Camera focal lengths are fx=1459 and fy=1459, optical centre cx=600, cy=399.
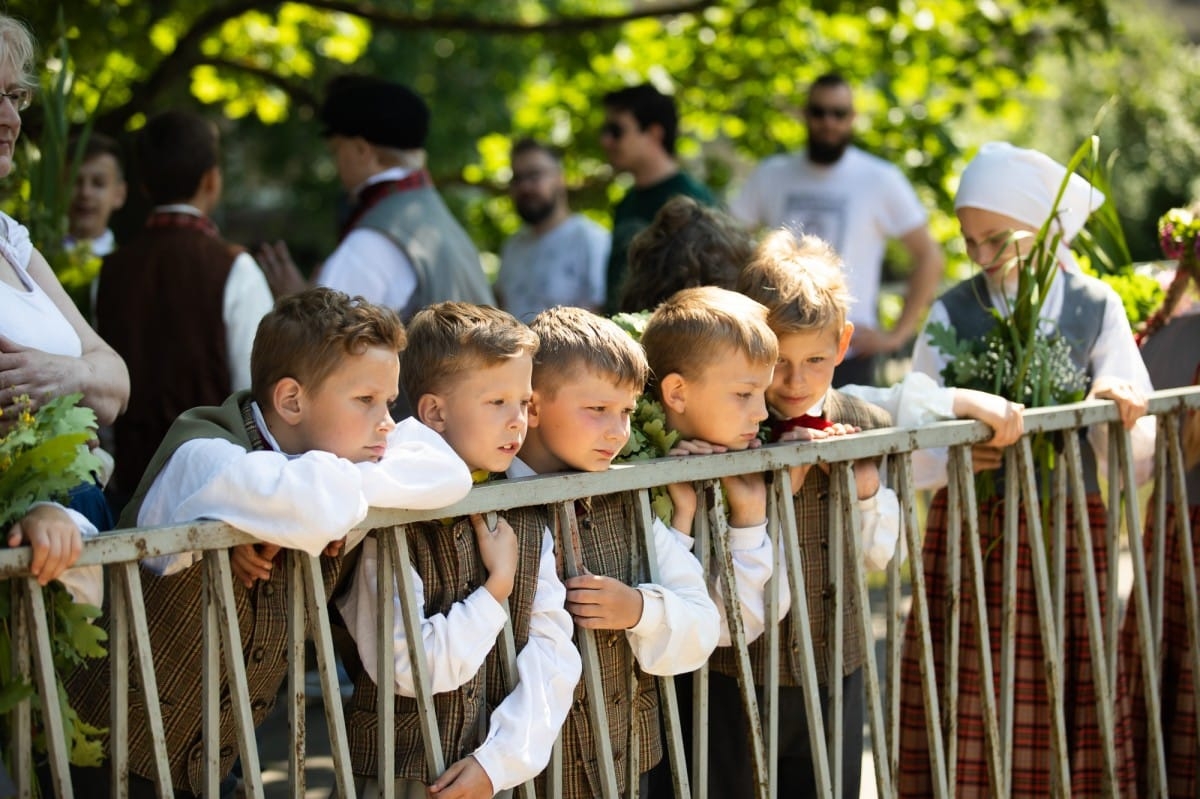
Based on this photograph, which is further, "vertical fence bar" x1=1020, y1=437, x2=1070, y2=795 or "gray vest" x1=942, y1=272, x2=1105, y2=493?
"gray vest" x1=942, y1=272, x2=1105, y2=493

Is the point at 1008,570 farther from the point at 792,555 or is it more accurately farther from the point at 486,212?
the point at 486,212

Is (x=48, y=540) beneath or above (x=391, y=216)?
beneath

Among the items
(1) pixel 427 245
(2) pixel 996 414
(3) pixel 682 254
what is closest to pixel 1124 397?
(2) pixel 996 414

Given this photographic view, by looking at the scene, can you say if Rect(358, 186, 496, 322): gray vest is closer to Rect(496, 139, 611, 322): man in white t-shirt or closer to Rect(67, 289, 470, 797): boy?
Rect(496, 139, 611, 322): man in white t-shirt

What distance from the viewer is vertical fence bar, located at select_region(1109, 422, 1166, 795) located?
3883 millimetres

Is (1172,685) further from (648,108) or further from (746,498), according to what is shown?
(648,108)

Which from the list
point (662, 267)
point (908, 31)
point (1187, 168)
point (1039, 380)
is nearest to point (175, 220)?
point (662, 267)

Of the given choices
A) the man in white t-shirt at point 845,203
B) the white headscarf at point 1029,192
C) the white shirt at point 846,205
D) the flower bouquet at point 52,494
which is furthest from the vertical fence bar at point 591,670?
the white shirt at point 846,205

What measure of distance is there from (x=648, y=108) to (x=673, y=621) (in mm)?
3425

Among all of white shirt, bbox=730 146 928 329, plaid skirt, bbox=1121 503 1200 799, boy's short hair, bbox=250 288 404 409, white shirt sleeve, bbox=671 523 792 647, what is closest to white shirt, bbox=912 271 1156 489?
plaid skirt, bbox=1121 503 1200 799

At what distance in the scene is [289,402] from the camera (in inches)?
104

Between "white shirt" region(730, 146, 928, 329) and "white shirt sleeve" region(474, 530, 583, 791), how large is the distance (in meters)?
3.93

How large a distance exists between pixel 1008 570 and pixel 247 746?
204cm

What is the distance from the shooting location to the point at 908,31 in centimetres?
Answer: 895
